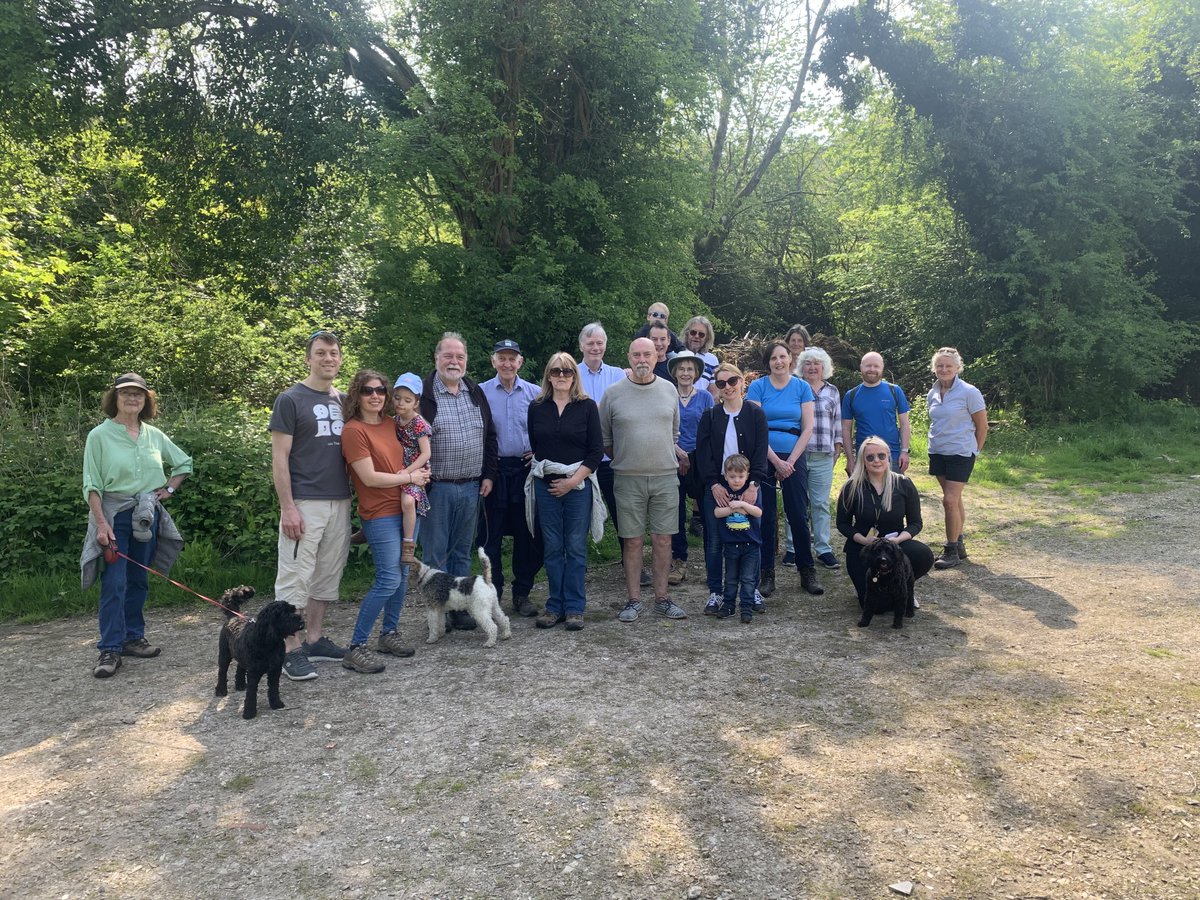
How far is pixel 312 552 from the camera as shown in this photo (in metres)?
4.82

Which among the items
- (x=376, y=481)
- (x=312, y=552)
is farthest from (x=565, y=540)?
(x=312, y=552)

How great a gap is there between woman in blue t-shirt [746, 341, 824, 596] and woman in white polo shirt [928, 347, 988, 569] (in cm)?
134

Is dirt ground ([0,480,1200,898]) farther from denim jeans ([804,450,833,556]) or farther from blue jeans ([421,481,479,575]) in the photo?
denim jeans ([804,450,833,556])

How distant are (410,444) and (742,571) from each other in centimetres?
249

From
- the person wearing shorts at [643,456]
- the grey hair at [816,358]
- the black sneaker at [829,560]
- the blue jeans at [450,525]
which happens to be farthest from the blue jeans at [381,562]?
the black sneaker at [829,560]

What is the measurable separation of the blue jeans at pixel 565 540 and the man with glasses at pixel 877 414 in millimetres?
2608

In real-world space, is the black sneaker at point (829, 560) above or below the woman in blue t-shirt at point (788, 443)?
below

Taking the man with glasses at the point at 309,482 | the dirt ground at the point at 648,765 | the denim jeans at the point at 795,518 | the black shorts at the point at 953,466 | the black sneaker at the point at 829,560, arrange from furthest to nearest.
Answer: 1. the black sneaker at the point at 829,560
2. the black shorts at the point at 953,466
3. the denim jeans at the point at 795,518
4. the man with glasses at the point at 309,482
5. the dirt ground at the point at 648,765

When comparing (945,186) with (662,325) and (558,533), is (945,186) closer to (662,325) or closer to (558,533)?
(662,325)

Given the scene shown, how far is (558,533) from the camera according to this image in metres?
5.78

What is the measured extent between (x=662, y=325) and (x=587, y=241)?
4.36 meters

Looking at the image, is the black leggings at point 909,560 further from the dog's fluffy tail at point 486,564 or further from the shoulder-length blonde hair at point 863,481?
the dog's fluffy tail at point 486,564

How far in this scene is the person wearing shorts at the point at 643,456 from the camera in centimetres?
580

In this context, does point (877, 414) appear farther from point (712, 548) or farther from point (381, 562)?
point (381, 562)
